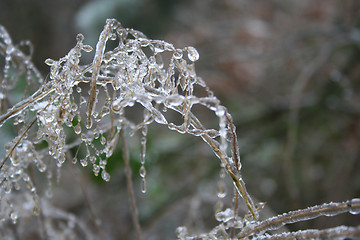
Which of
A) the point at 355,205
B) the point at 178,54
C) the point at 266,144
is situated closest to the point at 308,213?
the point at 355,205

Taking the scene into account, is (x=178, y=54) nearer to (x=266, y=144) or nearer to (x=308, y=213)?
(x=308, y=213)

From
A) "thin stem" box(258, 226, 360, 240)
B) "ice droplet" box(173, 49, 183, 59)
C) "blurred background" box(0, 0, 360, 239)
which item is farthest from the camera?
"blurred background" box(0, 0, 360, 239)

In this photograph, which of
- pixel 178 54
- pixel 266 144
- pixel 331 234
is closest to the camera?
pixel 331 234

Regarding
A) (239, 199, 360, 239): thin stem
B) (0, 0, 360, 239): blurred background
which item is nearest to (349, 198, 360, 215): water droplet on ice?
(239, 199, 360, 239): thin stem

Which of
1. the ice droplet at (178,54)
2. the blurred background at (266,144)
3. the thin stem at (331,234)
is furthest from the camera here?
the blurred background at (266,144)

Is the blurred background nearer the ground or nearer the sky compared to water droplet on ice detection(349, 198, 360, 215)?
nearer the sky

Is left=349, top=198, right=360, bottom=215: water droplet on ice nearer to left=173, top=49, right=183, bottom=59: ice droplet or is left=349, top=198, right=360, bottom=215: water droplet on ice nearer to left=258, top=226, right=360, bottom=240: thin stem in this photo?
left=258, top=226, right=360, bottom=240: thin stem

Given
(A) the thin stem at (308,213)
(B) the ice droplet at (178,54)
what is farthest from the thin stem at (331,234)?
(B) the ice droplet at (178,54)

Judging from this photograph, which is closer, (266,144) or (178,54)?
(178,54)

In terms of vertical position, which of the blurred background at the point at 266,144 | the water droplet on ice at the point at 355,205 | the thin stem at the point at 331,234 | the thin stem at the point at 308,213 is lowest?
the thin stem at the point at 331,234

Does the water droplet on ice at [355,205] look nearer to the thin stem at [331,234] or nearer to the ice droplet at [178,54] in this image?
the thin stem at [331,234]

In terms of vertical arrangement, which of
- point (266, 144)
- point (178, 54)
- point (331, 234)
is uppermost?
point (266, 144)

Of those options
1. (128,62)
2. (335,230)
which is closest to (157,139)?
(128,62)
